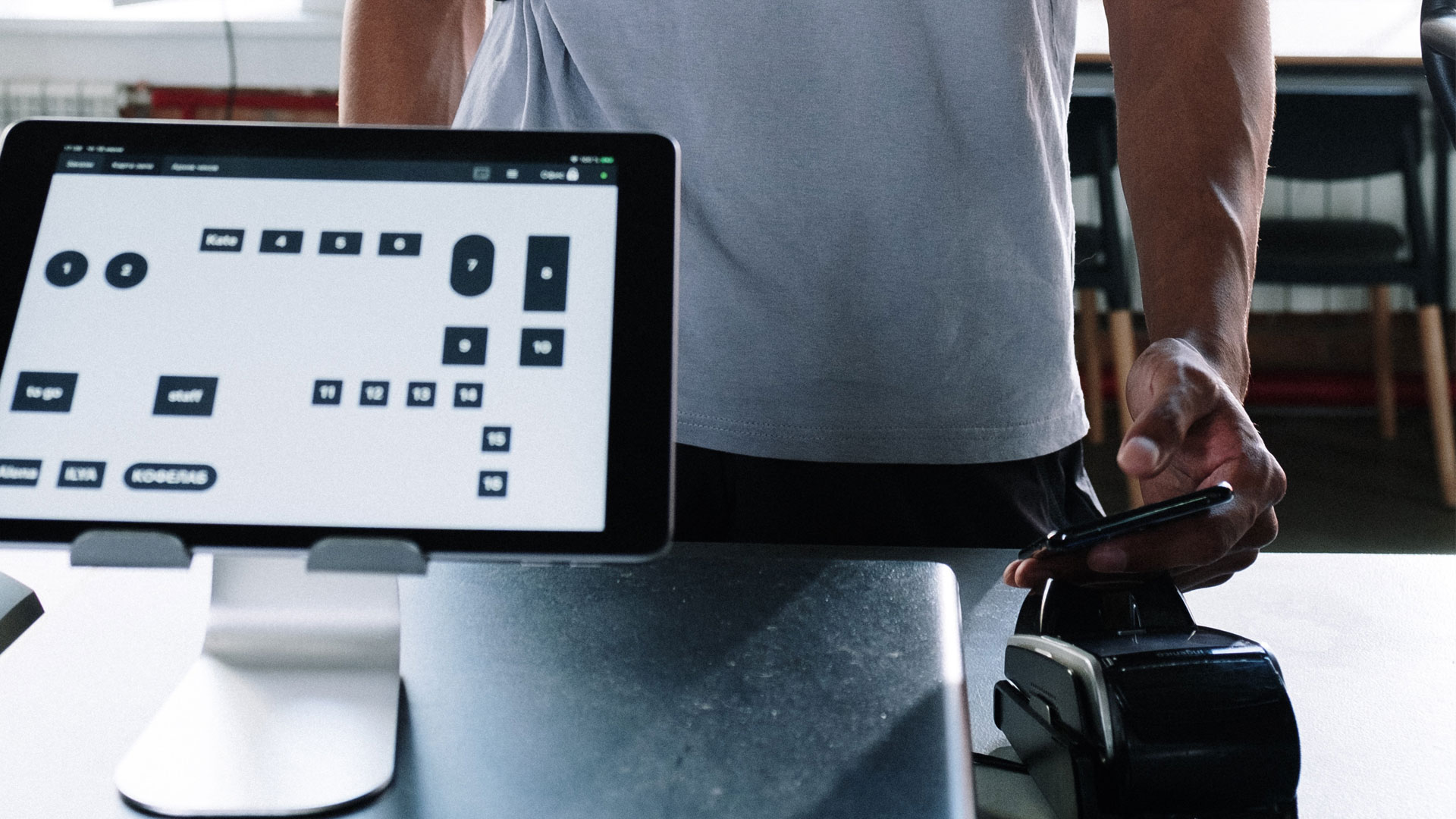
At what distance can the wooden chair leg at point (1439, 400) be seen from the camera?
2.78 m

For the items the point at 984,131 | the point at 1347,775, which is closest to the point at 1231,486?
the point at 1347,775

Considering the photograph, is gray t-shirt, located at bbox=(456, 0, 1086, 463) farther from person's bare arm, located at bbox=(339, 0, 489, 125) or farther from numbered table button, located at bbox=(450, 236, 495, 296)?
numbered table button, located at bbox=(450, 236, 495, 296)

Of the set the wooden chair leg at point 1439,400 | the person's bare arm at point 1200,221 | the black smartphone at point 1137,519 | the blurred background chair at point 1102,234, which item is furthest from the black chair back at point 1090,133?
the black smartphone at point 1137,519

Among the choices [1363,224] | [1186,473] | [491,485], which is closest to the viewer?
[491,485]

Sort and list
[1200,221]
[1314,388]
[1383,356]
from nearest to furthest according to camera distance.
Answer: [1200,221]
[1383,356]
[1314,388]

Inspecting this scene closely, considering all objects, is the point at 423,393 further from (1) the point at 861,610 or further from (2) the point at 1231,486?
(2) the point at 1231,486

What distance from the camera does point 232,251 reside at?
1.44 ft

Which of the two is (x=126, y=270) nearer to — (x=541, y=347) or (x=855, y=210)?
(x=541, y=347)

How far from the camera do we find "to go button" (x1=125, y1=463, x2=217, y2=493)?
16.4 inches

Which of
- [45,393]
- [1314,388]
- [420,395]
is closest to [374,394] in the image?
[420,395]

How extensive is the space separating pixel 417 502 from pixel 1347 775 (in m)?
0.37

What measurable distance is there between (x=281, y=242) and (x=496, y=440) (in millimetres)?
109

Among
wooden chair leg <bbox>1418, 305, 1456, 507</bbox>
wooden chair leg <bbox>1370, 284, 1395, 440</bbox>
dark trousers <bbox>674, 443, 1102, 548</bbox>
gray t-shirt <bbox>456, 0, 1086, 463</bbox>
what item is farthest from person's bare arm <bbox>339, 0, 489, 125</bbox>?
wooden chair leg <bbox>1370, 284, 1395, 440</bbox>

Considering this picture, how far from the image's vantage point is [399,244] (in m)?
0.44
